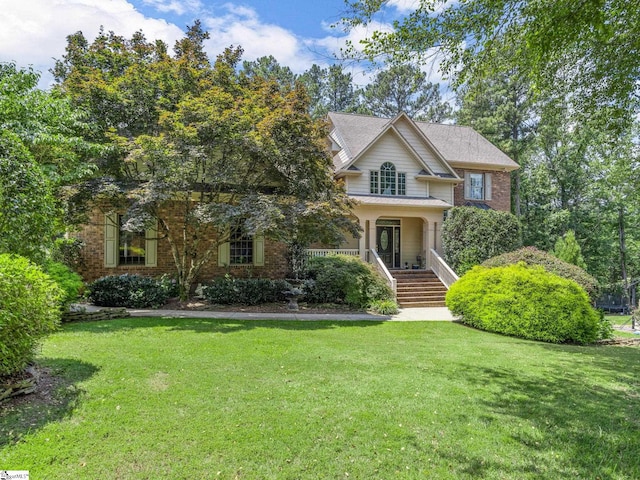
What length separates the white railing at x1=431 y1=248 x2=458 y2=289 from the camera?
1538 cm

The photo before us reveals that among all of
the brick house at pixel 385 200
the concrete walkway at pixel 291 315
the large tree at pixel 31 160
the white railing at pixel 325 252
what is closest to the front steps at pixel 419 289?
the brick house at pixel 385 200

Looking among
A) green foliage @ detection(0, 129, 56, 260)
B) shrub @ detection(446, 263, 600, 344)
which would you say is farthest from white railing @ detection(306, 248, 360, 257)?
green foliage @ detection(0, 129, 56, 260)

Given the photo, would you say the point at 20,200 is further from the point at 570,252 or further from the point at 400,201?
the point at 570,252

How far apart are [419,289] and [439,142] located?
1092cm

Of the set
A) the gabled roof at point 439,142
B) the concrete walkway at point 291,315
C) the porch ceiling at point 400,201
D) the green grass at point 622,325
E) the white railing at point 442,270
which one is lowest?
the green grass at point 622,325

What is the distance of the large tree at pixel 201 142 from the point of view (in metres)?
10.0

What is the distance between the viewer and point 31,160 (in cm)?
530

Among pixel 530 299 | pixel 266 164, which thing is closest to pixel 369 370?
pixel 530 299

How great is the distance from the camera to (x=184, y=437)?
3598mm

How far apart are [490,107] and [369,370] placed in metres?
29.4

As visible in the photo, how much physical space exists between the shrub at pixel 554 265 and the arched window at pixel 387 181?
5.95m

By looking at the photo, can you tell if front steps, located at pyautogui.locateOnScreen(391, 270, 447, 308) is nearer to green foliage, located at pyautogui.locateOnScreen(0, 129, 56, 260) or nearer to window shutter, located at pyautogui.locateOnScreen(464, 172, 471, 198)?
window shutter, located at pyautogui.locateOnScreen(464, 172, 471, 198)

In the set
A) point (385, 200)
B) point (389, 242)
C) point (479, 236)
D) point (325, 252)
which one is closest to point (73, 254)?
point (325, 252)

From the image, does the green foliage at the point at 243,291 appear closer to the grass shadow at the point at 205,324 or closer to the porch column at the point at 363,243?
the grass shadow at the point at 205,324
